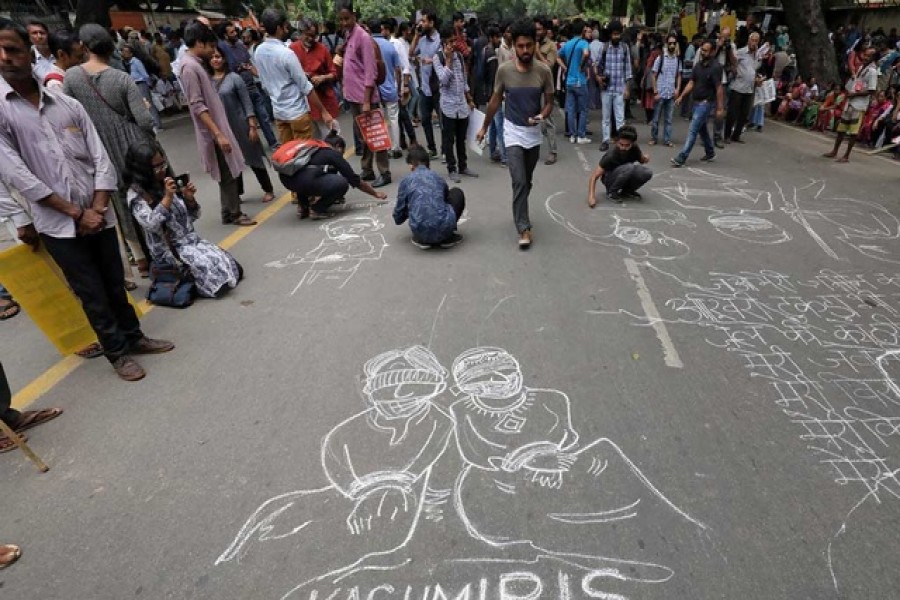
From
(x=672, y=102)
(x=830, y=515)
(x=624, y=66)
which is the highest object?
(x=624, y=66)

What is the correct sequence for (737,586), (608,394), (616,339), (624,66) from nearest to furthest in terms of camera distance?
(737,586) → (608,394) → (616,339) → (624,66)

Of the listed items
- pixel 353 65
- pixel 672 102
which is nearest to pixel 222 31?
pixel 353 65

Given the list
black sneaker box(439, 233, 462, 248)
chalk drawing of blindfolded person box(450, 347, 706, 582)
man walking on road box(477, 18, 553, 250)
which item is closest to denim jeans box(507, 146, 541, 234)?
man walking on road box(477, 18, 553, 250)

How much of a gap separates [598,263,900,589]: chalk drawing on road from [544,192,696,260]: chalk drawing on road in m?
0.45

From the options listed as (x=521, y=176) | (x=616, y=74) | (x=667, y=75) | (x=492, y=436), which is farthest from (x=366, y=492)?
(x=667, y=75)

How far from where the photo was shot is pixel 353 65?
6543mm

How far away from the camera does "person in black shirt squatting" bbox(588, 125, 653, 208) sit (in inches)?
234

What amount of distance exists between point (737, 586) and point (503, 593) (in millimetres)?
894

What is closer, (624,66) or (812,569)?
(812,569)

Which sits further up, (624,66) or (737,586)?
(624,66)

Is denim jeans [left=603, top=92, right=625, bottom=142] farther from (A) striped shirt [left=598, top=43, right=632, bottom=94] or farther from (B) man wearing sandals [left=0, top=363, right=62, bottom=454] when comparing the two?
(B) man wearing sandals [left=0, top=363, right=62, bottom=454]

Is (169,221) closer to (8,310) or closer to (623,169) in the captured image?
(8,310)

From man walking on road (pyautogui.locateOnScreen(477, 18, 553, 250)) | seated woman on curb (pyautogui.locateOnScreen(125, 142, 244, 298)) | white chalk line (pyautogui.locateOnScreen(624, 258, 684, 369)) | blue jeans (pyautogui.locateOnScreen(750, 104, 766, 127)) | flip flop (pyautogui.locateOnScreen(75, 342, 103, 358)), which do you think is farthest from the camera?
blue jeans (pyautogui.locateOnScreen(750, 104, 766, 127))

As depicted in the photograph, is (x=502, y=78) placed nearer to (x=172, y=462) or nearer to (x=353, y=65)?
(x=353, y=65)
